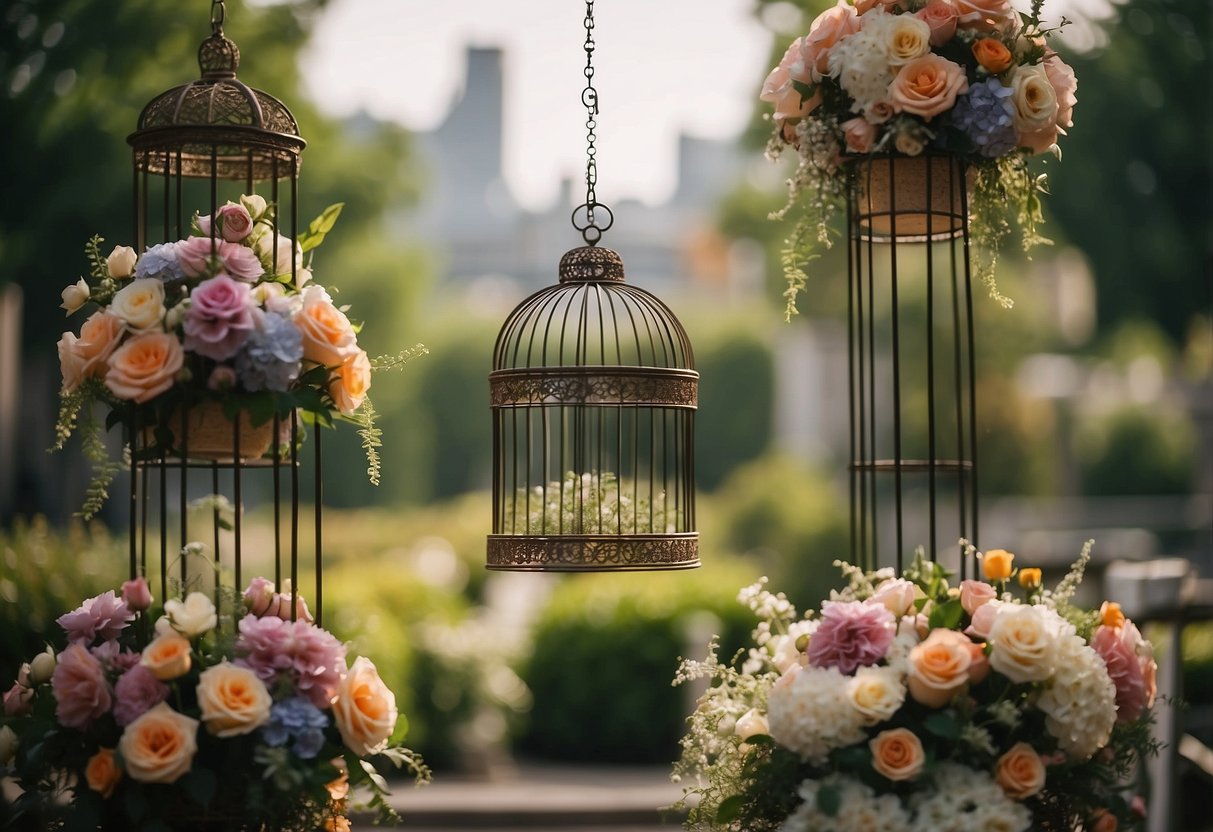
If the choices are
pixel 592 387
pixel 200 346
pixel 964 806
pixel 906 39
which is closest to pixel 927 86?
pixel 906 39

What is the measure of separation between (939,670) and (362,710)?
3.98 ft

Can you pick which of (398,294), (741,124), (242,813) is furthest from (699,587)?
(398,294)

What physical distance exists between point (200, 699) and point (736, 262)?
57635 mm

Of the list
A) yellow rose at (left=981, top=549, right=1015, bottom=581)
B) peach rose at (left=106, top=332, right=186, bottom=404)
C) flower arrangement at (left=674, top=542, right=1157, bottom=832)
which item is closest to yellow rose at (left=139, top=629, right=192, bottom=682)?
peach rose at (left=106, top=332, right=186, bottom=404)

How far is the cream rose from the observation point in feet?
9.43

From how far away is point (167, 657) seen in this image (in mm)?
2867

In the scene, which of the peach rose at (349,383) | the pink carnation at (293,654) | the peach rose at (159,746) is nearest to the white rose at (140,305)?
the peach rose at (349,383)

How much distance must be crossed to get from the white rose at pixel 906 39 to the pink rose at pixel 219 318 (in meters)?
1.63

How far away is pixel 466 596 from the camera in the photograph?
41.1ft

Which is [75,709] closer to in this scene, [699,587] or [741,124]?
[699,587]

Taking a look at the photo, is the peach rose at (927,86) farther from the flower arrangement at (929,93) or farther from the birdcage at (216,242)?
the birdcage at (216,242)

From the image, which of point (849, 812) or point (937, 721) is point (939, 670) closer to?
point (937, 721)

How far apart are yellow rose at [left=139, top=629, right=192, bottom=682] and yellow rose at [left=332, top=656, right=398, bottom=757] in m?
0.33

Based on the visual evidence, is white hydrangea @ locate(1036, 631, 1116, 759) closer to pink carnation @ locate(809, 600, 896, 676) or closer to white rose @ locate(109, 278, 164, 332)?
pink carnation @ locate(809, 600, 896, 676)
